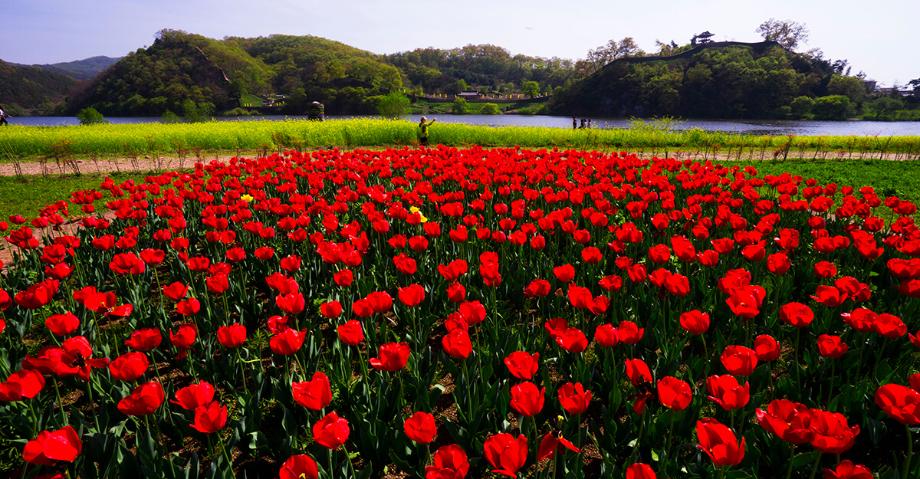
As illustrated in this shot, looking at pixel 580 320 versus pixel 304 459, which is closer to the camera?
pixel 304 459

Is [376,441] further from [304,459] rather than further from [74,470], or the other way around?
[74,470]

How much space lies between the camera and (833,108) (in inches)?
3302

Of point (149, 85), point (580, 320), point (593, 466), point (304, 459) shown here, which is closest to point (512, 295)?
point (580, 320)

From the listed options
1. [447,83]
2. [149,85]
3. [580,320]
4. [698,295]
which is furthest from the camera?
[447,83]

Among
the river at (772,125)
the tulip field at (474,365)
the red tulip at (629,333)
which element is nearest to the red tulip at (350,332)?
the tulip field at (474,365)

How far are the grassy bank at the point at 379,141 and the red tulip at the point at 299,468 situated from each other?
18193 mm

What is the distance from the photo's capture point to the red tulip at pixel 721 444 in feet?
5.28

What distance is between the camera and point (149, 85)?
4136 inches

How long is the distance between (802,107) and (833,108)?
171 inches

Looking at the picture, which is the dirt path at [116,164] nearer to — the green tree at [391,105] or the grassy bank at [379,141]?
the grassy bank at [379,141]

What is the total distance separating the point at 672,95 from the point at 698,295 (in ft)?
349

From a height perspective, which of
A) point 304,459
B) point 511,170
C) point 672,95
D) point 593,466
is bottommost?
point 593,466

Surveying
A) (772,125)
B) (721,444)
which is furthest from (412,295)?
(772,125)

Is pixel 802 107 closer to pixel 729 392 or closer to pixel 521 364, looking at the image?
pixel 729 392
